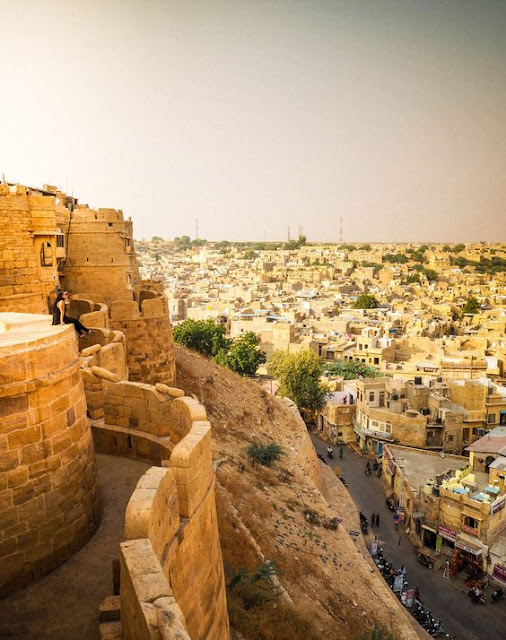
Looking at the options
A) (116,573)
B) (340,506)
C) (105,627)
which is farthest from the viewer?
(340,506)

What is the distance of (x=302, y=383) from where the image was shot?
33625mm

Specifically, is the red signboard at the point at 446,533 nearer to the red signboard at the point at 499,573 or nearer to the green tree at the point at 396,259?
the red signboard at the point at 499,573

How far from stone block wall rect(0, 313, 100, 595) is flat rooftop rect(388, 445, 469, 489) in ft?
69.8

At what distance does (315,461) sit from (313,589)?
12.1m

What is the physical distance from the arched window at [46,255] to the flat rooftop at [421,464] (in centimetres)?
1840

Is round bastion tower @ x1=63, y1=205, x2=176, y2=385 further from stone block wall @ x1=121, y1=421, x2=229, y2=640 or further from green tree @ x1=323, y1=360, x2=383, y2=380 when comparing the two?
green tree @ x1=323, y1=360, x2=383, y2=380

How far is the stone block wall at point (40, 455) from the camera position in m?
3.62

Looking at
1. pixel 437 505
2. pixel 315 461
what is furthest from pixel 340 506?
pixel 437 505

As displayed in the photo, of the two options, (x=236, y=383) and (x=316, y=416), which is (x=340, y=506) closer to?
(x=236, y=383)

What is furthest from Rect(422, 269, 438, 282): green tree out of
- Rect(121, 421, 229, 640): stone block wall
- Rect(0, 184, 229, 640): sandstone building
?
Rect(121, 421, 229, 640): stone block wall

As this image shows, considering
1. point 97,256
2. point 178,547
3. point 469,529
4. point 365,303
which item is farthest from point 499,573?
point 365,303

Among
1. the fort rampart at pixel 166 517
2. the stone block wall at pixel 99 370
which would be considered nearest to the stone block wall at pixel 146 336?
the stone block wall at pixel 99 370

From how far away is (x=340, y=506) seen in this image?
2217cm

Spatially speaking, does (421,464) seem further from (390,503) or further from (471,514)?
(471,514)
